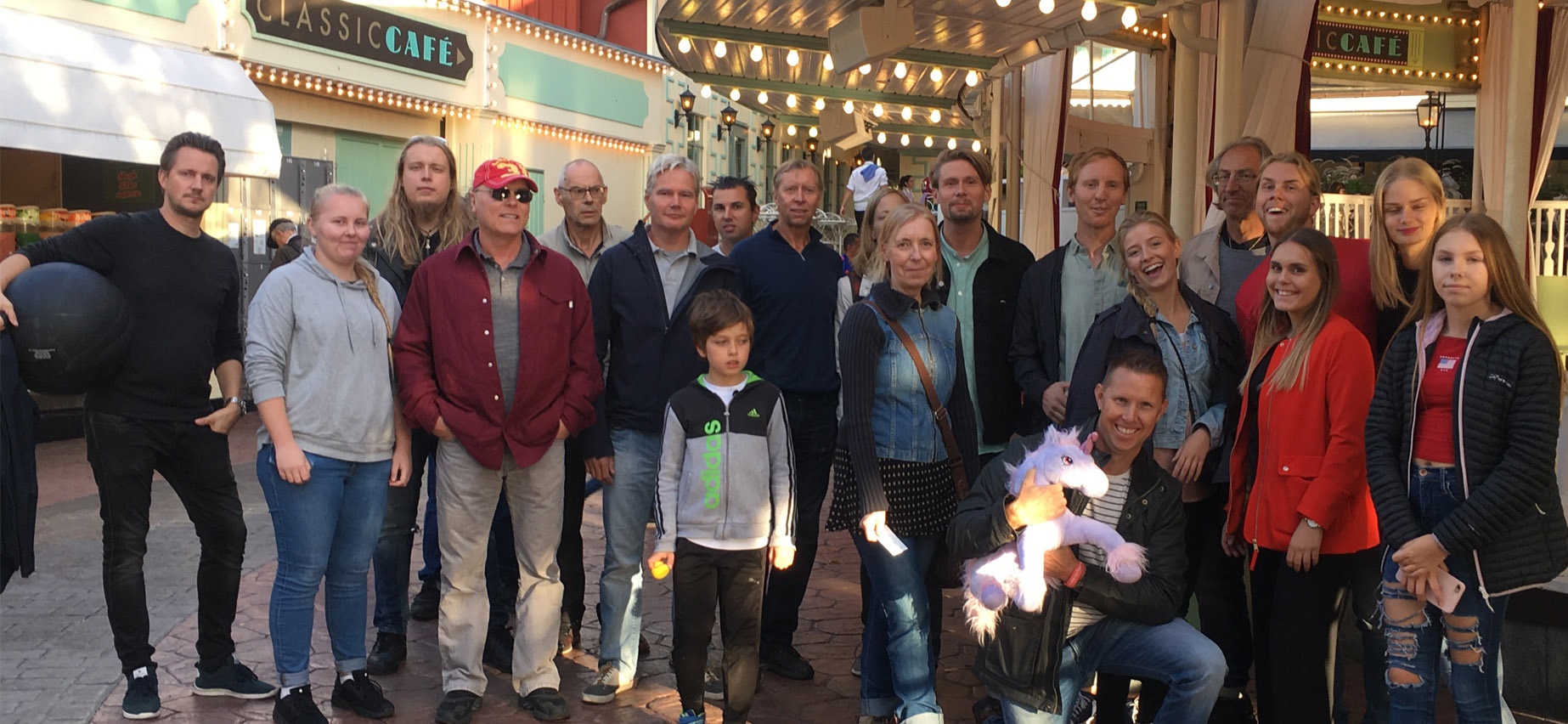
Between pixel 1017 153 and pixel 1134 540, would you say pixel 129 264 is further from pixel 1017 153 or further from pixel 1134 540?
pixel 1017 153

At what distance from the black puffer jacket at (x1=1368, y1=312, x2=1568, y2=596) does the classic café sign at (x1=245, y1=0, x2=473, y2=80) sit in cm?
1199

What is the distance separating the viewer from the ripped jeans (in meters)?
3.31

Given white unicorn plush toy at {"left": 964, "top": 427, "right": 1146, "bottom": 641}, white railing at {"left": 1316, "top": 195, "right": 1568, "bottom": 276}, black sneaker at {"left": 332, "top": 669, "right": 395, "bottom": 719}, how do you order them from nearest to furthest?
1. white unicorn plush toy at {"left": 964, "top": 427, "right": 1146, "bottom": 641}
2. black sneaker at {"left": 332, "top": 669, "right": 395, "bottom": 719}
3. white railing at {"left": 1316, "top": 195, "right": 1568, "bottom": 276}

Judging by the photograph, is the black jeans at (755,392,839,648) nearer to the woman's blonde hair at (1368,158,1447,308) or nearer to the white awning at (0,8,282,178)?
the woman's blonde hair at (1368,158,1447,308)

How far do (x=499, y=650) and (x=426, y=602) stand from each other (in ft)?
2.94

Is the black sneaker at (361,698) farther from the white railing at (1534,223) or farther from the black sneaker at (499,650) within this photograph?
the white railing at (1534,223)

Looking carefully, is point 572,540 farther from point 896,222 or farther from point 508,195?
point 896,222

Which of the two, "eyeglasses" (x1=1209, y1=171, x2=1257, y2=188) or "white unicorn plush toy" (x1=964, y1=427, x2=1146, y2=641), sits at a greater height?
"eyeglasses" (x1=1209, y1=171, x2=1257, y2=188)

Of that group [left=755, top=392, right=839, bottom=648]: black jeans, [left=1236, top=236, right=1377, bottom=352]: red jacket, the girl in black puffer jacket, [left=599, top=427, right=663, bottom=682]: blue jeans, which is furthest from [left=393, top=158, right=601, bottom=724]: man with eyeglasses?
the girl in black puffer jacket

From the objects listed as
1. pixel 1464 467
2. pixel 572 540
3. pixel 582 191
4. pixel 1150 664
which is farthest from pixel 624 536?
pixel 1464 467

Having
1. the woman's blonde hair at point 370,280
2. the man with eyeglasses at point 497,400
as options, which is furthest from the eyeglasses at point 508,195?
the woman's blonde hair at point 370,280

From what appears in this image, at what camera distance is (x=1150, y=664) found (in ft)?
11.4

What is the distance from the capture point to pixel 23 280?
395 centimetres

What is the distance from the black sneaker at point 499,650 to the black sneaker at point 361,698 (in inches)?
25.3
